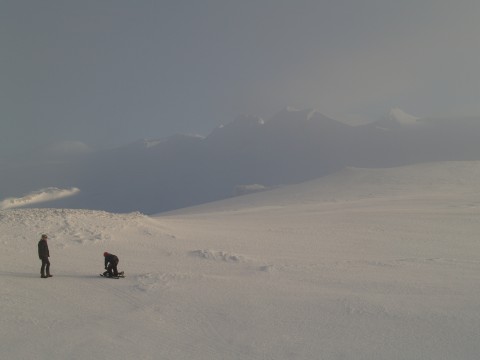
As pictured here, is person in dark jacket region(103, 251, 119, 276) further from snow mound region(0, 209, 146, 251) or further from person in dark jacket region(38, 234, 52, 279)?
snow mound region(0, 209, 146, 251)

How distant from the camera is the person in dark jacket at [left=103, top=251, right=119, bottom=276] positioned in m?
8.74

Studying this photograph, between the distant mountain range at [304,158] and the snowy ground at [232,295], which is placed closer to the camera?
the snowy ground at [232,295]

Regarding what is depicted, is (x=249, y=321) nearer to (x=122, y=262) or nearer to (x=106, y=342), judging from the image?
(x=106, y=342)

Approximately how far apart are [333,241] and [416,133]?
531 ft

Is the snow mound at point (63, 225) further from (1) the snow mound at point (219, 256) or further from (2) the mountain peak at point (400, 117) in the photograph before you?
(2) the mountain peak at point (400, 117)

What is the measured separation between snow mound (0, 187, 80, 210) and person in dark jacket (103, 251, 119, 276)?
143 m

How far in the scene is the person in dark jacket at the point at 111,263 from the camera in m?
8.74

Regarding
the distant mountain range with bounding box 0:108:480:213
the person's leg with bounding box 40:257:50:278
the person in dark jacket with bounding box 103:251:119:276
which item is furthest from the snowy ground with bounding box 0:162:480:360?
the distant mountain range with bounding box 0:108:480:213

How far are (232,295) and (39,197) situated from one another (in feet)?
548

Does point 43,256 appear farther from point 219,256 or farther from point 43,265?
point 219,256

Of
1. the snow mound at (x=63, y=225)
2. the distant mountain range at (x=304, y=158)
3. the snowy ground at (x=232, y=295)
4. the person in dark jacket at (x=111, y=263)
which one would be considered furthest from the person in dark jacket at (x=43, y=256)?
the distant mountain range at (x=304, y=158)

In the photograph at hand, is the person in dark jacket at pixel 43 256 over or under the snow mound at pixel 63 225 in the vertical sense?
under

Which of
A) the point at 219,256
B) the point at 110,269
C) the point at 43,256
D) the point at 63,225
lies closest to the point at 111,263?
the point at 110,269

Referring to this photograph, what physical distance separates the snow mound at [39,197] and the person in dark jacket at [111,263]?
468 ft
